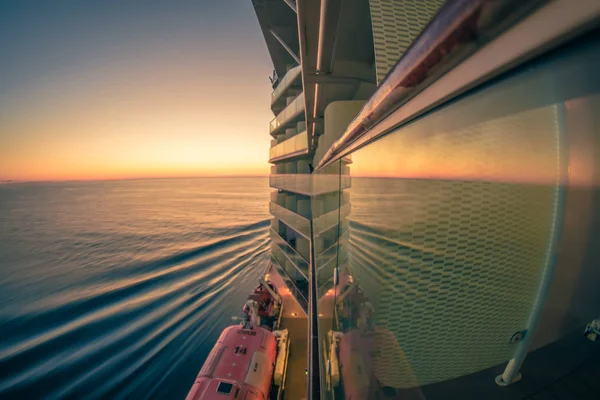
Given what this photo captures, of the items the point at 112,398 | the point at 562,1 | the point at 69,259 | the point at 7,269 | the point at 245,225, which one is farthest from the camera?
the point at 245,225

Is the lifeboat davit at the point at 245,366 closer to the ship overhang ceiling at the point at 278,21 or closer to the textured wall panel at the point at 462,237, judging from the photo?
the textured wall panel at the point at 462,237

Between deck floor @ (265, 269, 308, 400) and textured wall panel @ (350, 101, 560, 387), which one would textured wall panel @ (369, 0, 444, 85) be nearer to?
textured wall panel @ (350, 101, 560, 387)

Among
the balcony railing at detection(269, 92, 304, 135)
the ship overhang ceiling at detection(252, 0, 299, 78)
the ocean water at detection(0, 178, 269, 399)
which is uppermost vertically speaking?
the ship overhang ceiling at detection(252, 0, 299, 78)

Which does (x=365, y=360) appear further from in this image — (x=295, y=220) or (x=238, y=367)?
(x=295, y=220)

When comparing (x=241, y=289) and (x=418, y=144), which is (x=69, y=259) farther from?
(x=418, y=144)

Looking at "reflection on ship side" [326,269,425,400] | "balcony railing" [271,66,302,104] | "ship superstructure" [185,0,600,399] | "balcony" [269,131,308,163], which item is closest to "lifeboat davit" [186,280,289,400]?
"reflection on ship side" [326,269,425,400]

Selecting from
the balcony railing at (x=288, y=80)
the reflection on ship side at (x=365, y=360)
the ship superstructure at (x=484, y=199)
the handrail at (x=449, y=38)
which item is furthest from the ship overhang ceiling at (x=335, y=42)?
the balcony railing at (x=288, y=80)

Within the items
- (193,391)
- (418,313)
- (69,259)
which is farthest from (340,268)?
(69,259)
